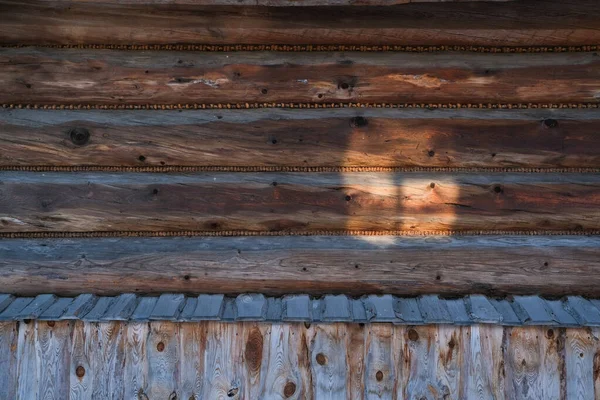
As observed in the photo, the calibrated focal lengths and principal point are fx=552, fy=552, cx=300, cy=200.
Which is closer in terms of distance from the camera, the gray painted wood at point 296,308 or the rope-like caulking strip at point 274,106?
the gray painted wood at point 296,308

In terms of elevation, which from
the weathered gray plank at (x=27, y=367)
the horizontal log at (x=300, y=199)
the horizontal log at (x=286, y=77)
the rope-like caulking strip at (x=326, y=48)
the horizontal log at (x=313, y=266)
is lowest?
the weathered gray plank at (x=27, y=367)

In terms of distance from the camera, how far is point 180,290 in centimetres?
306

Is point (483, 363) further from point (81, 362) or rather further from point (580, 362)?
point (81, 362)

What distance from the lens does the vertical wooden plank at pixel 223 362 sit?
9.89ft

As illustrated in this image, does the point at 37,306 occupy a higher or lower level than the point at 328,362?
higher

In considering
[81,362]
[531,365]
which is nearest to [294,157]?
[81,362]

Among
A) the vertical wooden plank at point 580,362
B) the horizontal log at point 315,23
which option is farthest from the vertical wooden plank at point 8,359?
the vertical wooden plank at point 580,362

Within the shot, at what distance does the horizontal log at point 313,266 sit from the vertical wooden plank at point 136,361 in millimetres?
214

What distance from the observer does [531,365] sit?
9.85 feet

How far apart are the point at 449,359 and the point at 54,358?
7.08 feet

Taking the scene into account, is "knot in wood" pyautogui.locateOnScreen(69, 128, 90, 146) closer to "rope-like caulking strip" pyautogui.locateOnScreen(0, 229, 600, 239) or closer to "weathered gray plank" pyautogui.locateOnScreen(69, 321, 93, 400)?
"rope-like caulking strip" pyautogui.locateOnScreen(0, 229, 600, 239)

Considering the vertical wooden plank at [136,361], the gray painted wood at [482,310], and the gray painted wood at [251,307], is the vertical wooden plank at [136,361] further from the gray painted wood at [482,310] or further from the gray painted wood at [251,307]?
the gray painted wood at [482,310]

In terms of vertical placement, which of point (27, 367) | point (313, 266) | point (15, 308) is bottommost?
point (27, 367)

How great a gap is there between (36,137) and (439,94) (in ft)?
7.27
